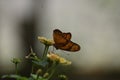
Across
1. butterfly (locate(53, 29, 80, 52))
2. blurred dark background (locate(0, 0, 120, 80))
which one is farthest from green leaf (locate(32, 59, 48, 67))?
blurred dark background (locate(0, 0, 120, 80))

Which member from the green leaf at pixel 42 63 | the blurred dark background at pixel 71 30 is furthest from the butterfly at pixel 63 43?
the blurred dark background at pixel 71 30

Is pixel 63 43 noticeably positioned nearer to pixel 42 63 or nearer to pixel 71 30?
pixel 42 63

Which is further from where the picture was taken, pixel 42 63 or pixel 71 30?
pixel 71 30

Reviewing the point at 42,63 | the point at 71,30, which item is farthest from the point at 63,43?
the point at 71,30

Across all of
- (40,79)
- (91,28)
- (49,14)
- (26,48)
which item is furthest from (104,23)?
(40,79)

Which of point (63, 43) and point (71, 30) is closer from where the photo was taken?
point (63, 43)

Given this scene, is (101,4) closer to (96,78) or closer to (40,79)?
(96,78)

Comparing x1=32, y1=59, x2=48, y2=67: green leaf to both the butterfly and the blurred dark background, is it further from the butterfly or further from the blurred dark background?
the blurred dark background

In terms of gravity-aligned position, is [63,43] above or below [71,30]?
above
